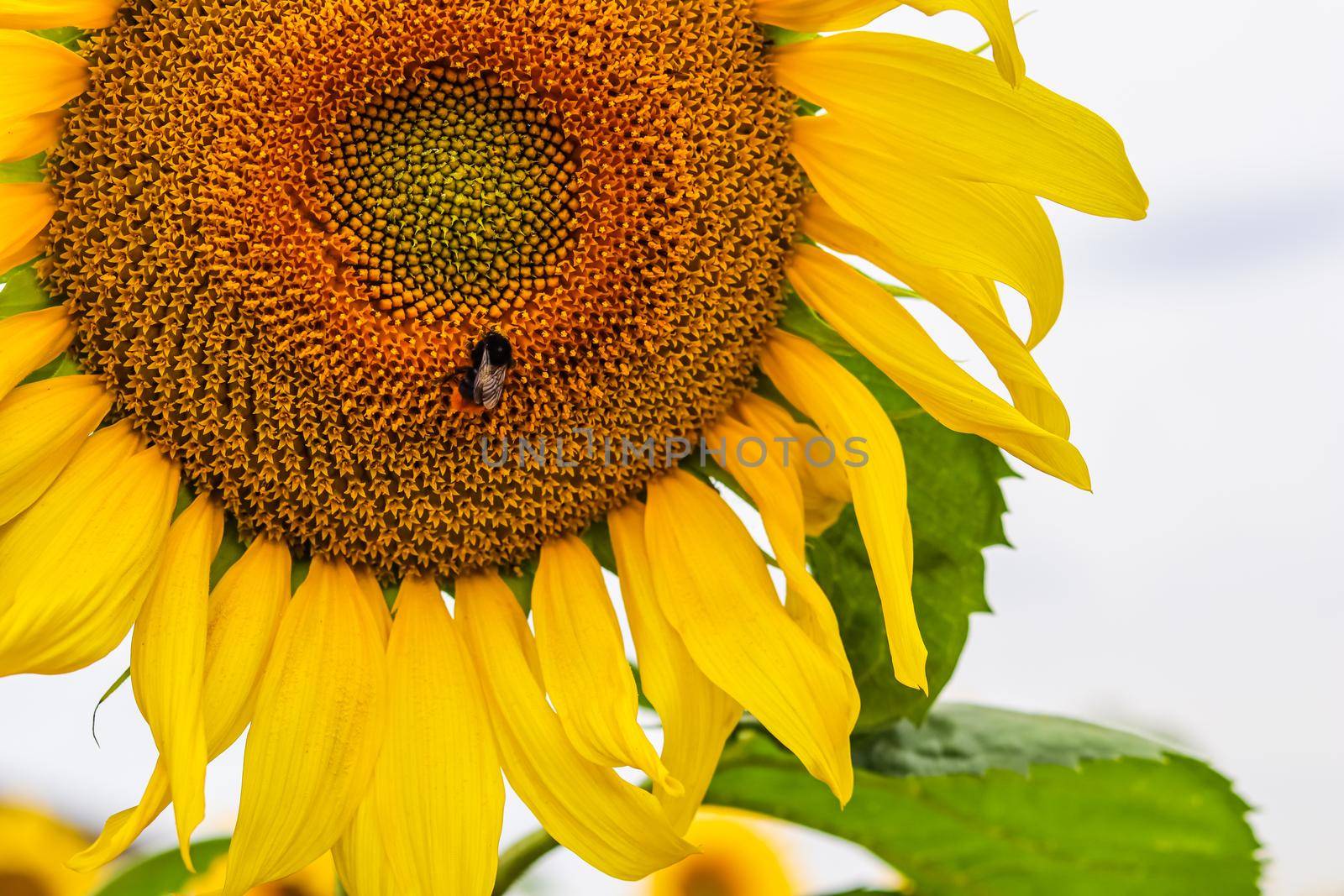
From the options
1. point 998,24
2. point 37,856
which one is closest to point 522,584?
point 998,24

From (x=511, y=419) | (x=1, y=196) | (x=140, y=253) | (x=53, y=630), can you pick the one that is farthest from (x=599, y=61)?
(x=53, y=630)

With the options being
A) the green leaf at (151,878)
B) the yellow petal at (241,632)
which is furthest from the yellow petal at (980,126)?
the green leaf at (151,878)

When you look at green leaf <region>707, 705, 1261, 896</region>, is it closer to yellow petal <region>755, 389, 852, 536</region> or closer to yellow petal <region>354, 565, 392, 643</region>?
yellow petal <region>755, 389, 852, 536</region>

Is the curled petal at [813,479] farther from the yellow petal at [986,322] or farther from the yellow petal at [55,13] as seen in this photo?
the yellow petal at [55,13]

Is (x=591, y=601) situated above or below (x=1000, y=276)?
below

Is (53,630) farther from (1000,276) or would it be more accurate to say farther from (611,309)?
(1000,276)

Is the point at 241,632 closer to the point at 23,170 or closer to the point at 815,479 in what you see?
the point at 23,170

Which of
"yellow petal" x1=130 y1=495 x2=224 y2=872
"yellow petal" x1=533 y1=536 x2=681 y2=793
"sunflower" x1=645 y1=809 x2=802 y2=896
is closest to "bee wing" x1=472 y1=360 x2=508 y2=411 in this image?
"yellow petal" x1=533 y1=536 x2=681 y2=793
